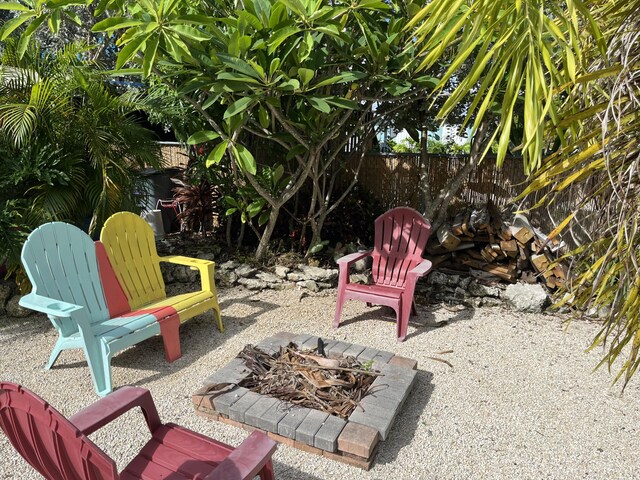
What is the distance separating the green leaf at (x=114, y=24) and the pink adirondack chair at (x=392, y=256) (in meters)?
2.29

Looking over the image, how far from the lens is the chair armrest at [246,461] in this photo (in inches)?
54.4

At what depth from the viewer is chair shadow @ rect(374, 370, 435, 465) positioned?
2238mm

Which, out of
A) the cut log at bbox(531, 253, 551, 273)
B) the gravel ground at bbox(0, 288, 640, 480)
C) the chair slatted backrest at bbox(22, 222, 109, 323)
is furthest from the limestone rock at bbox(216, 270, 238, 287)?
the cut log at bbox(531, 253, 551, 273)

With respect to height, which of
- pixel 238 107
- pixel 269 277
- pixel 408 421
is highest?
pixel 238 107

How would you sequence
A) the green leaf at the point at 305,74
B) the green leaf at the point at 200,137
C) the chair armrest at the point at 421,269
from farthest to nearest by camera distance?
the green leaf at the point at 200,137
the chair armrest at the point at 421,269
the green leaf at the point at 305,74

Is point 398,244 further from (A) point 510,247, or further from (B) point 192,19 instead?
(B) point 192,19

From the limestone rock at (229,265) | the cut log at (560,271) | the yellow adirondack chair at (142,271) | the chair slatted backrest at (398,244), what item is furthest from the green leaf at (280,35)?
the cut log at (560,271)

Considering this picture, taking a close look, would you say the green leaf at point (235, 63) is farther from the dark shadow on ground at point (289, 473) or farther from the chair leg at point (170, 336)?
the dark shadow on ground at point (289, 473)

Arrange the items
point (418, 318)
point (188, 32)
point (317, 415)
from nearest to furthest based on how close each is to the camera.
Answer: point (317, 415), point (188, 32), point (418, 318)

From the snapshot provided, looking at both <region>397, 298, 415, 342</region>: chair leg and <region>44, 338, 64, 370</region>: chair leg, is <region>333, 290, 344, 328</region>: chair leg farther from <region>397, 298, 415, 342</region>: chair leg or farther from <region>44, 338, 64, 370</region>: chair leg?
<region>44, 338, 64, 370</region>: chair leg

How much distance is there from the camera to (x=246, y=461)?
1438 mm

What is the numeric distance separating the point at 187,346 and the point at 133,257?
83cm

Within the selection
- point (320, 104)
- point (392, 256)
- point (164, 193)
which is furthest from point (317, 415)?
point (164, 193)

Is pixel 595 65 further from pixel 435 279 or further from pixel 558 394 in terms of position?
pixel 435 279
